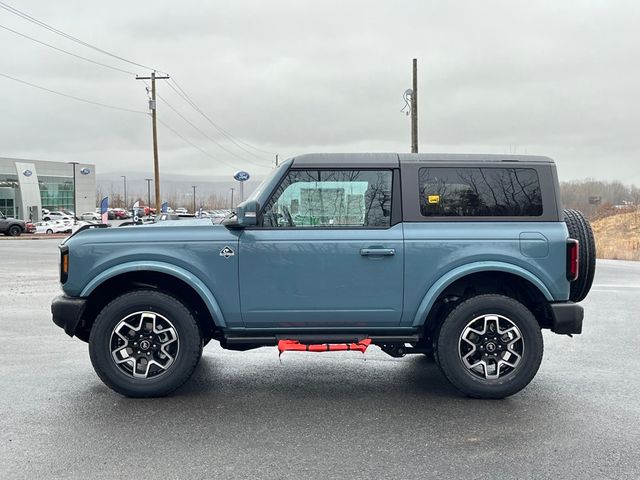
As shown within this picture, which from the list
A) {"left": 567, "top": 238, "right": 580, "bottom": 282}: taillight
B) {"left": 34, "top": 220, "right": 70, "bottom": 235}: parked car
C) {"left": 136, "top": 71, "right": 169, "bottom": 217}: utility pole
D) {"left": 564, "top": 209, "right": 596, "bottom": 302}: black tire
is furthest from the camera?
{"left": 34, "top": 220, "right": 70, "bottom": 235}: parked car

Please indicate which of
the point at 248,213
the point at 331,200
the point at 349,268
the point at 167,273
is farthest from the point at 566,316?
the point at 167,273

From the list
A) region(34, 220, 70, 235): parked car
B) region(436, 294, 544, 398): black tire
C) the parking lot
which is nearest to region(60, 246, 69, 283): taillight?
the parking lot

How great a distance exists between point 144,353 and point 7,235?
1542 inches

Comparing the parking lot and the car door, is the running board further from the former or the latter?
the parking lot

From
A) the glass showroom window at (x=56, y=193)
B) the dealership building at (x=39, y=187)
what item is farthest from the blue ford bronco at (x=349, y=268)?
the glass showroom window at (x=56, y=193)

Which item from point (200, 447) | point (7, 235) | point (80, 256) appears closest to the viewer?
point (200, 447)

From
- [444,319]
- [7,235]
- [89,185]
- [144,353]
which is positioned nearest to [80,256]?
[144,353]

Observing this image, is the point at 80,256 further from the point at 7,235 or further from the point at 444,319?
the point at 7,235

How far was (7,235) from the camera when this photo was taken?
128ft

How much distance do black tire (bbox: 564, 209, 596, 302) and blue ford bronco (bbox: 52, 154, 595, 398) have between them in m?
0.34

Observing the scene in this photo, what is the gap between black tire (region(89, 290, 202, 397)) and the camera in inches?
190

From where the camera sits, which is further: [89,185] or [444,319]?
[89,185]

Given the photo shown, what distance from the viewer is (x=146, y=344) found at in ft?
16.0

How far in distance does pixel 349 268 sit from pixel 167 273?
147 centimetres
